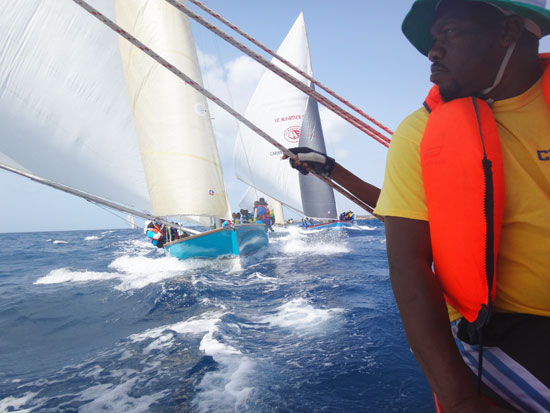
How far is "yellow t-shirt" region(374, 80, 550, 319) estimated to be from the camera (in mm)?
886

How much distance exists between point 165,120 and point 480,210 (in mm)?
10972

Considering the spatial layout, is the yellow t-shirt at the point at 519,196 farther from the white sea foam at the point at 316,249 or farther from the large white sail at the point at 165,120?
the white sea foam at the point at 316,249

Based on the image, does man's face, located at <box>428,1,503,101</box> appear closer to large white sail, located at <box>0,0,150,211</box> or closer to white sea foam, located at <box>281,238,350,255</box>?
large white sail, located at <box>0,0,150,211</box>

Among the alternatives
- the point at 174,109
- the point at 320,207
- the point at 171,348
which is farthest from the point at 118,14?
the point at 320,207

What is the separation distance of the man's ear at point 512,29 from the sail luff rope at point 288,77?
1.24m

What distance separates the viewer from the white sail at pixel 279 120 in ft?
71.3

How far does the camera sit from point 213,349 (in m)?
3.92

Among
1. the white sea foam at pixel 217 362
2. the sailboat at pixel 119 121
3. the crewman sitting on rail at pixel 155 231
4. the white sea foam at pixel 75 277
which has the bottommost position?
the white sea foam at pixel 75 277

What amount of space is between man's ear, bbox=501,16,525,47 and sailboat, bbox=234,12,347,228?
2046 centimetres

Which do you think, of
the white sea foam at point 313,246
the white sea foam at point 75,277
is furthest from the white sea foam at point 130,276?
the white sea foam at point 313,246

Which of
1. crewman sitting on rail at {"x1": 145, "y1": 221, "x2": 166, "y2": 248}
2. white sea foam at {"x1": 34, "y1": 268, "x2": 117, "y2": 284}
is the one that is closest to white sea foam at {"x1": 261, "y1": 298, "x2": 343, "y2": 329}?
white sea foam at {"x1": 34, "y1": 268, "x2": 117, "y2": 284}

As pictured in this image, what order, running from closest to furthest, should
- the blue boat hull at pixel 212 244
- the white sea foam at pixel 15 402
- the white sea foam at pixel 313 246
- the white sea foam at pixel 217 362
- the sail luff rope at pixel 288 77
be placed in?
the sail luff rope at pixel 288 77 < the white sea foam at pixel 217 362 < the white sea foam at pixel 15 402 < the blue boat hull at pixel 212 244 < the white sea foam at pixel 313 246

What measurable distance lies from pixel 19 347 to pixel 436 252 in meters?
6.29

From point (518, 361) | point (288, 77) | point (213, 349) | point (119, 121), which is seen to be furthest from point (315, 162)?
point (119, 121)
